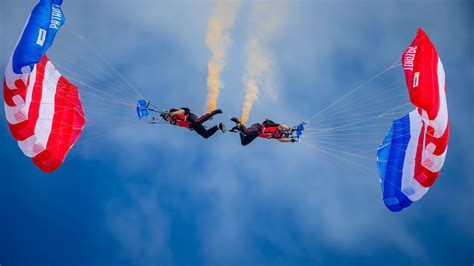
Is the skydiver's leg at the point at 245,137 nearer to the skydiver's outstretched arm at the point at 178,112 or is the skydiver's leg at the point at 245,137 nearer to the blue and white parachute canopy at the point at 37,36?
the skydiver's outstretched arm at the point at 178,112

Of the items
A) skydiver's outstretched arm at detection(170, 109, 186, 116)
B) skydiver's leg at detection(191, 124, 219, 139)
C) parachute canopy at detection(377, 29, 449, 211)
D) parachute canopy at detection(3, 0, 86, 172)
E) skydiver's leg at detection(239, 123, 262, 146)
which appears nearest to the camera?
parachute canopy at detection(377, 29, 449, 211)

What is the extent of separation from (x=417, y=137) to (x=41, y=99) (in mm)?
11802

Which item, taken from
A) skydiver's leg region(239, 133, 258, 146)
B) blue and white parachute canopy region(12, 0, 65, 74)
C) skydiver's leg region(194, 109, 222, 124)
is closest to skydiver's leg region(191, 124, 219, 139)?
skydiver's leg region(194, 109, 222, 124)

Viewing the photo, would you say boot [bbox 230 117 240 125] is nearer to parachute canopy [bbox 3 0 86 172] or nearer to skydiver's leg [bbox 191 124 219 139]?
skydiver's leg [bbox 191 124 219 139]

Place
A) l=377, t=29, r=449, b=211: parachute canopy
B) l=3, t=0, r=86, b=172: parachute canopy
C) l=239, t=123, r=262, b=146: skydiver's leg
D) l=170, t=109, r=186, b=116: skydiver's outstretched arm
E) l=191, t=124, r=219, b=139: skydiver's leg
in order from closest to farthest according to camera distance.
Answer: l=377, t=29, r=449, b=211: parachute canopy, l=3, t=0, r=86, b=172: parachute canopy, l=170, t=109, r=186, b=116: skydiver's outstretched arm, l=239, t=123, r=262, b=146: skydiver's leg, l=191, t=124, r=219, b=139: skydiver's leg

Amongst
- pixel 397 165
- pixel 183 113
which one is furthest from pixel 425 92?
pixel 183 113

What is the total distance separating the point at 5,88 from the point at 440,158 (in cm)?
1267

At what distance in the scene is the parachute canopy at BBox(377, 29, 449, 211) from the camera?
53.0ft

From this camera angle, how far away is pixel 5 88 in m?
17.6

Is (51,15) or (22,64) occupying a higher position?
(51,15)

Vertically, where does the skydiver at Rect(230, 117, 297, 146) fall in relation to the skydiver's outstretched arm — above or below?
above

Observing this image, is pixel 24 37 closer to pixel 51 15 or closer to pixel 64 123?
pixel 51 15

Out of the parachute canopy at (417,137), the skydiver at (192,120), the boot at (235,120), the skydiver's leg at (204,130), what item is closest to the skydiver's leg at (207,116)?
the skydiver at (192,120)

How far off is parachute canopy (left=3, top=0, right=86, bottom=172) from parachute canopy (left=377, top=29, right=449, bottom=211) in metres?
9.88
